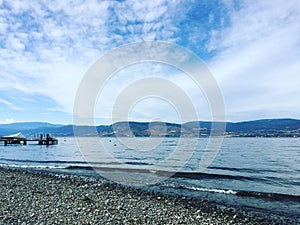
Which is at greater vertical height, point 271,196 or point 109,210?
point 109,210

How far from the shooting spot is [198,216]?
1002cm

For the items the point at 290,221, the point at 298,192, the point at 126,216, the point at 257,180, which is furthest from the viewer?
the point at 257,180

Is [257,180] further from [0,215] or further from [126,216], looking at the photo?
[0,215]

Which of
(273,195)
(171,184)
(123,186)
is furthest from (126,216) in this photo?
(273,195)

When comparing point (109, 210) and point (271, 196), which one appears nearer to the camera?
point (109, 210)

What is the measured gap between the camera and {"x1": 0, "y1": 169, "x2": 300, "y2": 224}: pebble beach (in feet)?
29.3

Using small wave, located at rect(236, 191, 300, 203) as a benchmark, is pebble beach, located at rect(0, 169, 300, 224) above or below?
above

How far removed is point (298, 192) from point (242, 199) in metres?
5.03

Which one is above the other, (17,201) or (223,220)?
(17,201)

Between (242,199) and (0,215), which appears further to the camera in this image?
(242,199)

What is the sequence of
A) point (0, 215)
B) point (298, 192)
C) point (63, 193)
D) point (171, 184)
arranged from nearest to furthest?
point (0, 215), point (63, 193), point (298, 192), point (171, 184)

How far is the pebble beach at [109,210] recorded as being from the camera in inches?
352

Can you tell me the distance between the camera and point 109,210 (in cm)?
1016

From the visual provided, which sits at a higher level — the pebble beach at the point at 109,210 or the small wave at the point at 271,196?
the pebble beach at the point at 109,210
